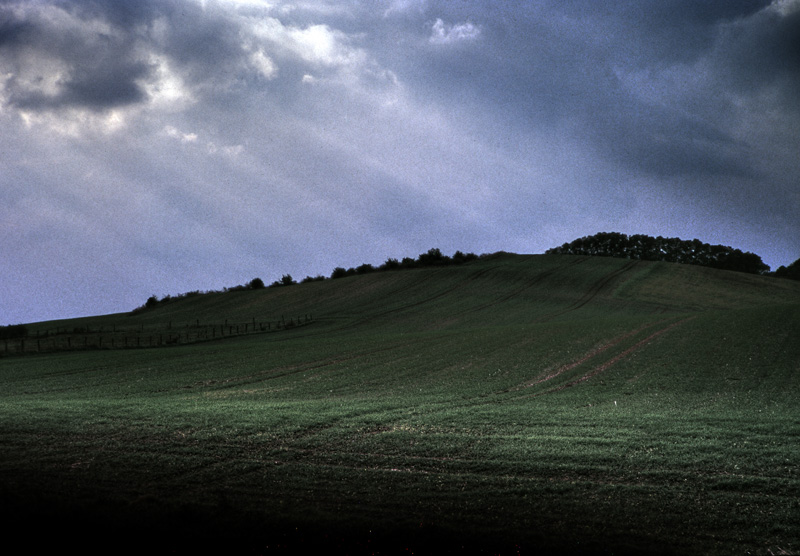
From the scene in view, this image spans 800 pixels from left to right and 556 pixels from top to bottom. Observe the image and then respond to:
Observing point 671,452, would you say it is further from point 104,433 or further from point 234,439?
point 104,433

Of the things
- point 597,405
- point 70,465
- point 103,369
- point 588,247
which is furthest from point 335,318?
point 588,247

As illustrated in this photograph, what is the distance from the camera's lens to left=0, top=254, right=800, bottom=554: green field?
7.89 metres

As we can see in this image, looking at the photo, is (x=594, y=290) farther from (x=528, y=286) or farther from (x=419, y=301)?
(x=419, y=301)

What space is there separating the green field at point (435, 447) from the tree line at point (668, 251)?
7518 centimetres

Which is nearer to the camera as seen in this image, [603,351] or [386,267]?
[603,351]

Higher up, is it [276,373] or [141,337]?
[141,337]

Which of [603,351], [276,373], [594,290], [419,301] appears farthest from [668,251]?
[276,373]

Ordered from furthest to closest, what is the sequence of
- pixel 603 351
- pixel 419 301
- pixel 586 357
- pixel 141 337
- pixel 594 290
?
pixel 594 290 → pixel 419 301 → pixel 141 337 → pixel 603 351 → pixel 586 357

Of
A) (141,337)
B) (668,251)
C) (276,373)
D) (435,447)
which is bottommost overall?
(435,447)

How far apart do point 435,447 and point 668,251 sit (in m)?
109

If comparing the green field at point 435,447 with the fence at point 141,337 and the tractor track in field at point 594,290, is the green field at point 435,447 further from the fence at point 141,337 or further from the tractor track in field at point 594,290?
the tractor track in field at point 594,290

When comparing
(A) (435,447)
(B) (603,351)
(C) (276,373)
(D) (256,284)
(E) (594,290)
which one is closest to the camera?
(A) (435,447)

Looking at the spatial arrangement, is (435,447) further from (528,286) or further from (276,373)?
(528,286)

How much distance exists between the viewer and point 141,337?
53.4 m
